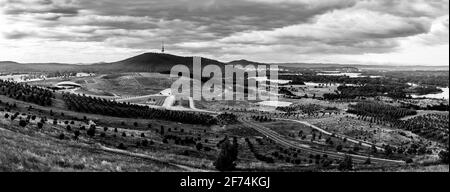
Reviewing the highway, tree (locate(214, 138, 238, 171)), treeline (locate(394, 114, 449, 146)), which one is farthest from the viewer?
the highway

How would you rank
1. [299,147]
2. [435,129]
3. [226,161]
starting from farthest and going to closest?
[299,147] → [435,129] → [226,161]

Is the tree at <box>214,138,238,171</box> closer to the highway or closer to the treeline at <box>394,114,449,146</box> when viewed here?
the treeline at <box>394,114,449,146</box>

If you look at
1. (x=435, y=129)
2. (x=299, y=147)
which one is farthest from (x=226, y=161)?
(x=299, y=147)

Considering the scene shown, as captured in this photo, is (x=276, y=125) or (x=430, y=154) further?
(x=276, y=125)

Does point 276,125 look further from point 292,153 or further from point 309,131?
point 292,153

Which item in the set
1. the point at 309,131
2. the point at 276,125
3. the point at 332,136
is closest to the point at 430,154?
the point at 332,136

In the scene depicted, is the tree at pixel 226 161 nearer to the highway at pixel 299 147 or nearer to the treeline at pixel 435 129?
the treeline at pixel 435 129

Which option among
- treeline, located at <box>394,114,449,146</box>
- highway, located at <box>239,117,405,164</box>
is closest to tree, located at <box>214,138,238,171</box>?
treeline, located at <box>394,114,449,146</box>

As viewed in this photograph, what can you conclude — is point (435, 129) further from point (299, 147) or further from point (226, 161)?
point (299, 147)

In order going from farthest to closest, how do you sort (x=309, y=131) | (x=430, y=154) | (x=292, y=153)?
(x=309, y=131) → (x=292, y=153) → (x=430, y=154)
